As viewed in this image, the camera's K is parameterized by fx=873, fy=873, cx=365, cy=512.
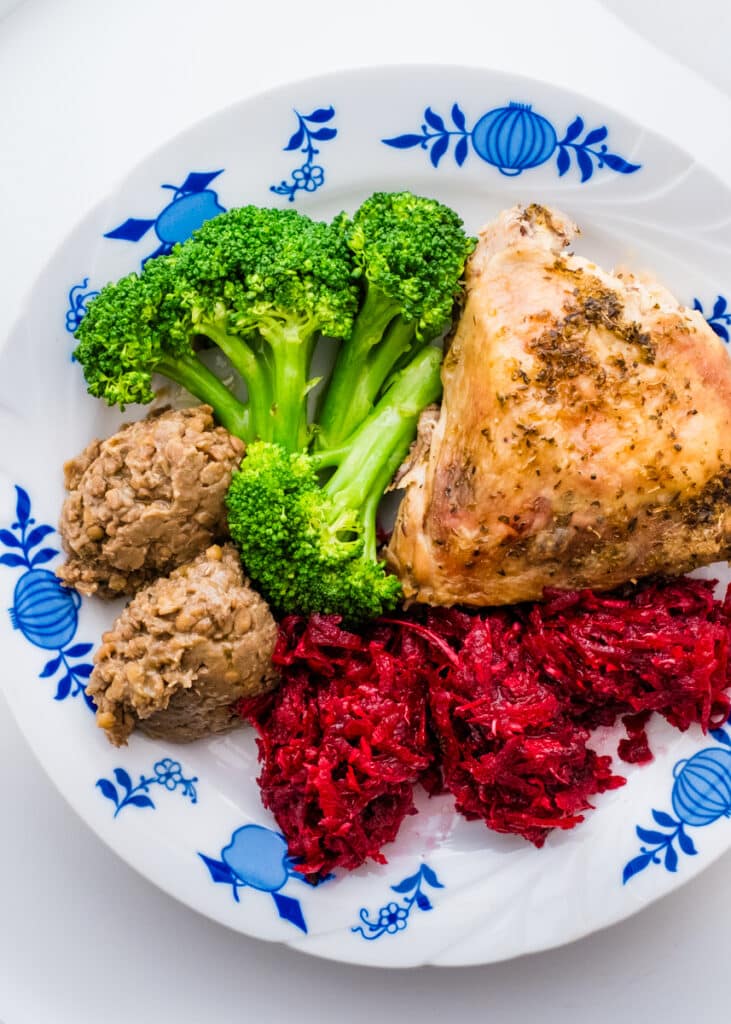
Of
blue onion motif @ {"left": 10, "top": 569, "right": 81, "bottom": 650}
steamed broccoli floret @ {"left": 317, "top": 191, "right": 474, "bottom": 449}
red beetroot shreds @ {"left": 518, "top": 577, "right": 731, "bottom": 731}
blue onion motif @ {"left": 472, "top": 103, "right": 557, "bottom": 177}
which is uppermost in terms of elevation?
blue onion motif @ {"left": 472, "top": 103, "right": 557, "bottom": 177}

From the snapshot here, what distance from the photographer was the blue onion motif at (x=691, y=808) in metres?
3.68

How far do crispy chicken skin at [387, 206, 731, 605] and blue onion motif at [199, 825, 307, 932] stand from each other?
1.29m

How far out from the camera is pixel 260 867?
374 centimetres

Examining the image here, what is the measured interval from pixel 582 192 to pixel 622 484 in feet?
4.63

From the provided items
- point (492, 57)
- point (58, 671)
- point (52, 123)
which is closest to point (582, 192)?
point (492, 57)

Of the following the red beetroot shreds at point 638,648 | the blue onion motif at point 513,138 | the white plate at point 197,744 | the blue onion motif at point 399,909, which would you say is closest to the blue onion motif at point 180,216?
the white plate at point 197,744

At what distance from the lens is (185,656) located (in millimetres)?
3441

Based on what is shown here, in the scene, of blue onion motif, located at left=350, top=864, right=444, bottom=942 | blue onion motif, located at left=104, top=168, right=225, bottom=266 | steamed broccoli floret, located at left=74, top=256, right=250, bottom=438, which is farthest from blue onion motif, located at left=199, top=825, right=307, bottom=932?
blue onion motif, located at left=104, top=168, right=225, bottom=266

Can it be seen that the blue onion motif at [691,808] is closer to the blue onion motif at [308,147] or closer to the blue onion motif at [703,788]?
the blue onion motif at [703,788]

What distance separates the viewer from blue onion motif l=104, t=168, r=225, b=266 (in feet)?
12.1

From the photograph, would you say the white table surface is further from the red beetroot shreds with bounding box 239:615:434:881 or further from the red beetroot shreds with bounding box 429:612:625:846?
the red beetroot shreds with bounding box 429:612:625:846

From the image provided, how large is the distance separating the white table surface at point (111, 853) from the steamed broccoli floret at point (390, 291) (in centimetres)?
115

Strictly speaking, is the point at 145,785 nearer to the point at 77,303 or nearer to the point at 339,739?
the point at 339,739

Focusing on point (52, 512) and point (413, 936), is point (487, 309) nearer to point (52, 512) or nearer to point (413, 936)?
point (52, 512)
